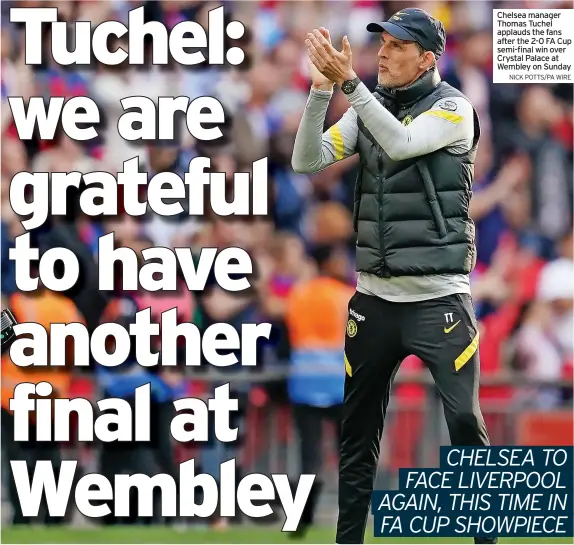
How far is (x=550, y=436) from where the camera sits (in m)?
9.09

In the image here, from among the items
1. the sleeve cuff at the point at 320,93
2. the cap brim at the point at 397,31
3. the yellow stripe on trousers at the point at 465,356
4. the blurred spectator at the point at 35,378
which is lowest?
the blurred spectator at the point at 35,378

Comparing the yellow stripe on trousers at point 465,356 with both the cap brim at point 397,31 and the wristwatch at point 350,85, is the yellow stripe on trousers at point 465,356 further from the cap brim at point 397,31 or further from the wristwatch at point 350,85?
the cap brim at point 397,31

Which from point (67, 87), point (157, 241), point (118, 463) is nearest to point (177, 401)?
point (118, 463)

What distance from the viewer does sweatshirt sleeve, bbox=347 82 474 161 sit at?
225 inches

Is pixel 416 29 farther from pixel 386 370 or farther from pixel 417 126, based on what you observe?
pixel 386 370

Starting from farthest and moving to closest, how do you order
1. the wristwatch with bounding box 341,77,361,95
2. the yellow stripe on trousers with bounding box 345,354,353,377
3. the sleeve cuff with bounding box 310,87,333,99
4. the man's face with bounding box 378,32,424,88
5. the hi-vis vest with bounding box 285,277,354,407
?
the hi-vis vest with bounding box 285,277,354,407 < the yellow stripe on trousers with bounding box 345,354,353,377 < the man's face with bounding box 378,32,424,88 < the sleeve cuff with bounding box 310,87,333,99 < the wristwatch with bounding box 341,77,361,95

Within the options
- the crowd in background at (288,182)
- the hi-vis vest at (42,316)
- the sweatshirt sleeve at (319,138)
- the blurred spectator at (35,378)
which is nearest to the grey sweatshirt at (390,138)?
the sweatshirt sleeve at (319,138)

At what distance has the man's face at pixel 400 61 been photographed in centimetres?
602

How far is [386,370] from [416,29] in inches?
55.9

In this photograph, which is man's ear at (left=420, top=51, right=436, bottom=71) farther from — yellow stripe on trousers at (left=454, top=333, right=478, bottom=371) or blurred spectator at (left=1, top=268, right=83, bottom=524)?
blurred spectator at (left=1, top=268, right=83, bottom=524)

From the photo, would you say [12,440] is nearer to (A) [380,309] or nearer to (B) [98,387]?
(B) [98,387]

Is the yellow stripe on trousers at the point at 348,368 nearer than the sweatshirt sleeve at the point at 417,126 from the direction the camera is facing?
No

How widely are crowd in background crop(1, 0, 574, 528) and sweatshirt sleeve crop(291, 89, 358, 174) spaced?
1658mm

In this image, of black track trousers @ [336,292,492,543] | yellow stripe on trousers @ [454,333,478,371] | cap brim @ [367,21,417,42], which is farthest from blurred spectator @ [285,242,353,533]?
cap brim @ [367,21,417,42]
